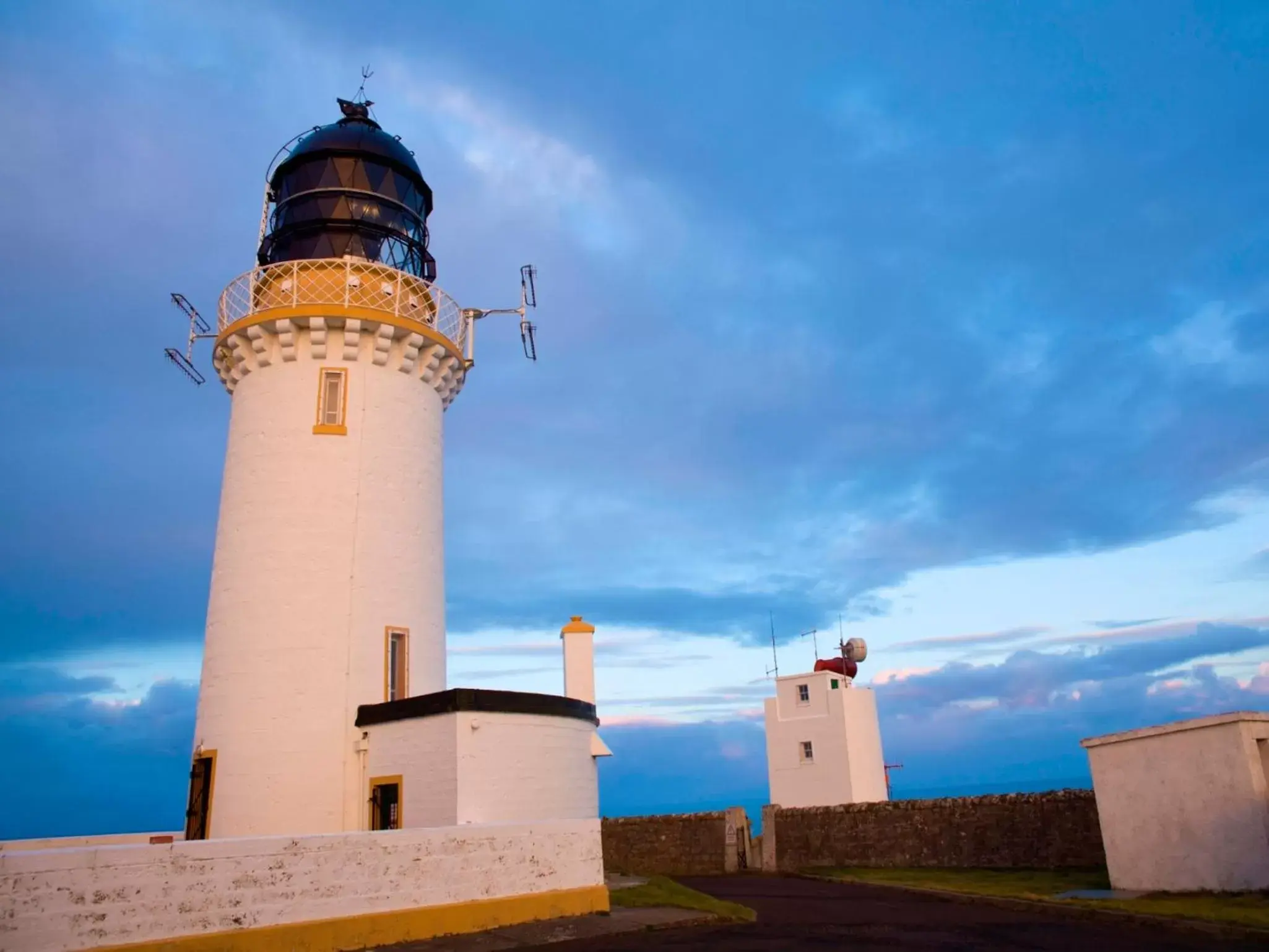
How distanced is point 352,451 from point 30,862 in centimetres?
1009

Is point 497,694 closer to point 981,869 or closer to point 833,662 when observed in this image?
point 981,869

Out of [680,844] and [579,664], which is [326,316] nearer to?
[579,664]

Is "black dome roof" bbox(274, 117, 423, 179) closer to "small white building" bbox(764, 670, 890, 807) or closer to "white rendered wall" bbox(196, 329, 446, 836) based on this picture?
"white rendered wall" bbox(196, 329, 446, 836)

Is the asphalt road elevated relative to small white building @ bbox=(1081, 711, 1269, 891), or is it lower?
lower

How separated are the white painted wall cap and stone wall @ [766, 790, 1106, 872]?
9.53ft

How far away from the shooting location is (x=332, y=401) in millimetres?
17688

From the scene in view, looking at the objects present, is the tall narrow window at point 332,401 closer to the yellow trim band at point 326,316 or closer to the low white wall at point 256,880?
the yellow trim band at point 326,316

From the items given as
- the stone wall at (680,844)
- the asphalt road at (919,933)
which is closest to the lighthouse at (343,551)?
the asphalt road at (919,933)

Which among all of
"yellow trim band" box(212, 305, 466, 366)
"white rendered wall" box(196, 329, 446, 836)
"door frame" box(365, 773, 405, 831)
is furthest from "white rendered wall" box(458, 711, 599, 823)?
"yellow trim band" box(212, 305, 466, 366)

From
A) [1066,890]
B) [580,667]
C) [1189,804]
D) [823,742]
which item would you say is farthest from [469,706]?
[823,742]

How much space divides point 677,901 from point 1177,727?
8.35 metres

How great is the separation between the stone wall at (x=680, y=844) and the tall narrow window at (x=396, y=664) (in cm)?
1100

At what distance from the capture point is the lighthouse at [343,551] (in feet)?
48.8

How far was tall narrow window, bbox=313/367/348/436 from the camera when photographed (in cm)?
1733
